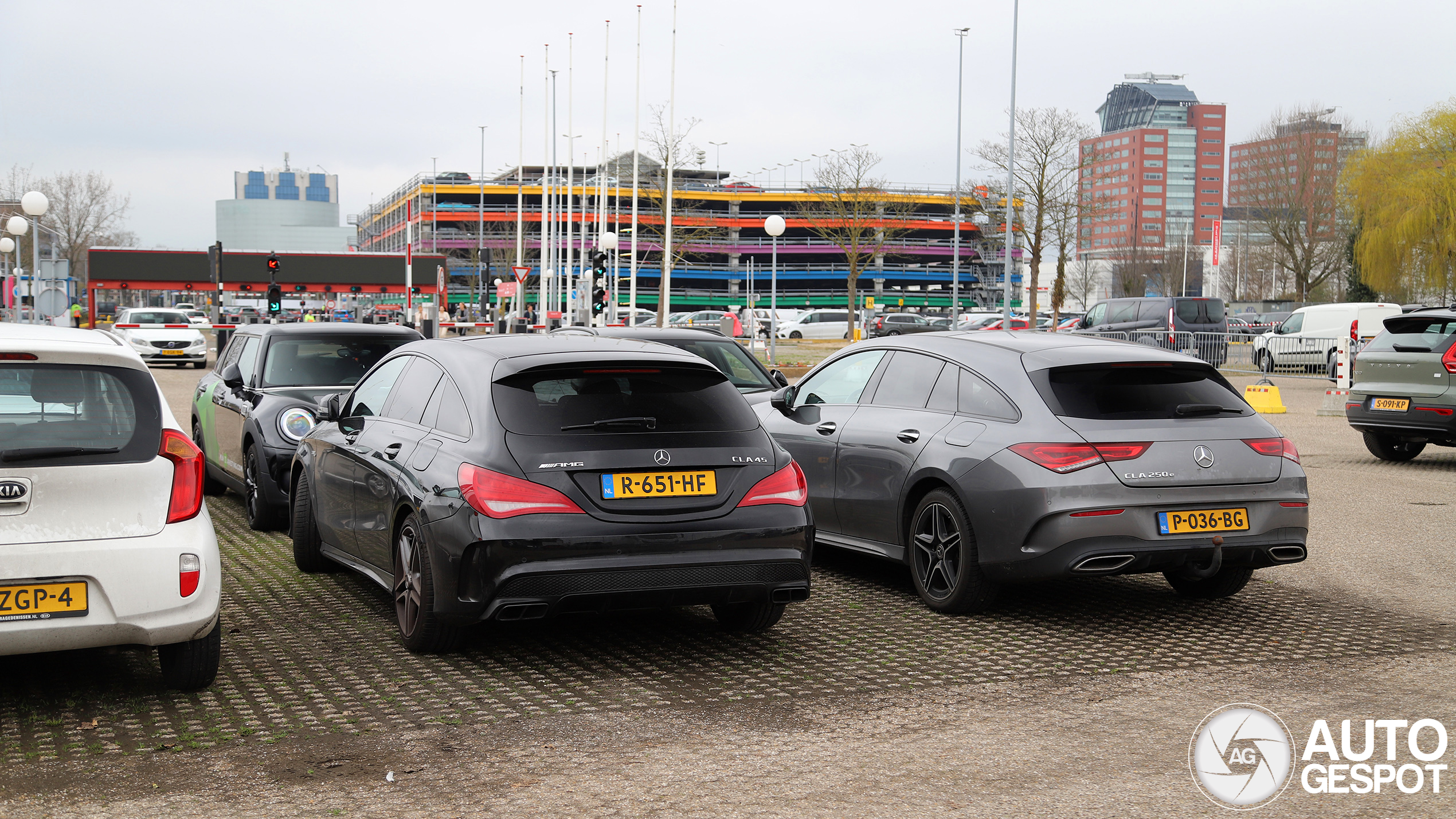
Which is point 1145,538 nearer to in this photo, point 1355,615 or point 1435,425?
point 1355,615

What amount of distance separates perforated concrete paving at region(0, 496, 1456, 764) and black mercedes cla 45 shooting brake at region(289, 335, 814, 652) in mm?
308

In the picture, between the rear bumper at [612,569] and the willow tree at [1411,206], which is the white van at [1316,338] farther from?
the rear bumper at [612,569]

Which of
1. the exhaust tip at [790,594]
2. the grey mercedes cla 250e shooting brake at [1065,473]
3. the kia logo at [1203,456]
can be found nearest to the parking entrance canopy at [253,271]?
the grey mercedes cla 250e shooting brake at [1065,473]

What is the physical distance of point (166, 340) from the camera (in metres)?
35.6

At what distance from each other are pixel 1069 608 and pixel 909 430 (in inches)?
52.3

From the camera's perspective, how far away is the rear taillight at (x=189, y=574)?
16.0 feet

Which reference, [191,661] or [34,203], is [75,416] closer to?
[191,661]

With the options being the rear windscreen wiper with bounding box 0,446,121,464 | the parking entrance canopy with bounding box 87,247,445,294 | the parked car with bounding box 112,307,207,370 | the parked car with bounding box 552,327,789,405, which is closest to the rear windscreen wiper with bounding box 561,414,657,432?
the rear windscreen wiper with bounding box 0,446,121,464

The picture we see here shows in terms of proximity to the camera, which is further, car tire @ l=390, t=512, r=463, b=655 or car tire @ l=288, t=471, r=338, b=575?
car tire @ l=288, t=471, r=338, b=575

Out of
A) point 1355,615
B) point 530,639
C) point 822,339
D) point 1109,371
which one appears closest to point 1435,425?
point 1355,615

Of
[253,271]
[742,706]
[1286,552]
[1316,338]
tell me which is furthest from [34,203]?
[1286,552]

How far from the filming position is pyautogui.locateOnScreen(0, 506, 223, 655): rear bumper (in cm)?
464

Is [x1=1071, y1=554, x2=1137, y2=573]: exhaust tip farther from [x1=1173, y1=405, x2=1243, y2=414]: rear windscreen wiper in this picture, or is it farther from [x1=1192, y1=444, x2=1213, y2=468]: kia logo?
[x1=1173, y1=405, x2=1243, y2=414]: rear windscreen wiper

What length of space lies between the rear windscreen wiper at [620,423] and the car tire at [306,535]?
8.89 ft
